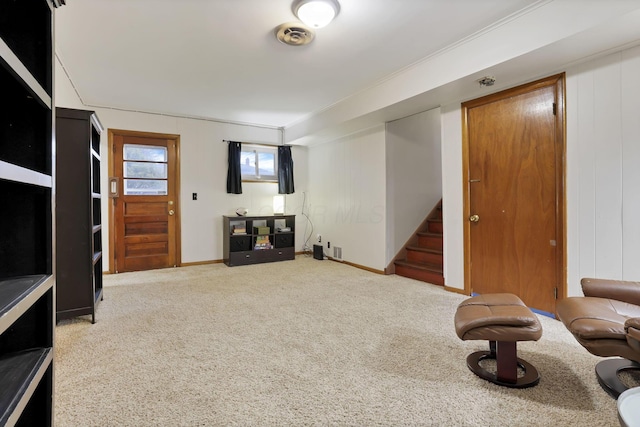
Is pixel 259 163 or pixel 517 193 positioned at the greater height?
pixel 259 163

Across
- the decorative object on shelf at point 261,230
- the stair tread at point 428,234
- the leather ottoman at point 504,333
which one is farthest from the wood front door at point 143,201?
the leather ottoman at point 504,333

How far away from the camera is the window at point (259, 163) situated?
5.82 metres

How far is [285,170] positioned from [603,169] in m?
4.64

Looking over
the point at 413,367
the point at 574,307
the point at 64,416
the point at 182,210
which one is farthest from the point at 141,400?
the point at 182,210

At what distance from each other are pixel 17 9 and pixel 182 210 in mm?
4242

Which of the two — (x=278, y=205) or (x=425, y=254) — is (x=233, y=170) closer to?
(x=278, y=205)

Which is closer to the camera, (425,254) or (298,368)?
(298,368)

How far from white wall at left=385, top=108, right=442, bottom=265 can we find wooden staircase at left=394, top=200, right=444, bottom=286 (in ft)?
0.38

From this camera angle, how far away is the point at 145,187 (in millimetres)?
5004

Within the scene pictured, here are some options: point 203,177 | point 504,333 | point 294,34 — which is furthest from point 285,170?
point 504,333

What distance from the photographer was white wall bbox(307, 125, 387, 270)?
15.7ft

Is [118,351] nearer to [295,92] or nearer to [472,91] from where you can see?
[295,92]

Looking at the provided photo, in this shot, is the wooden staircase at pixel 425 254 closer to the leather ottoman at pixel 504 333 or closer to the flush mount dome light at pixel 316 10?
the leather ottoman at pixel 504 333

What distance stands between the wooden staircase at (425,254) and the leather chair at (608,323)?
6.67 ft
